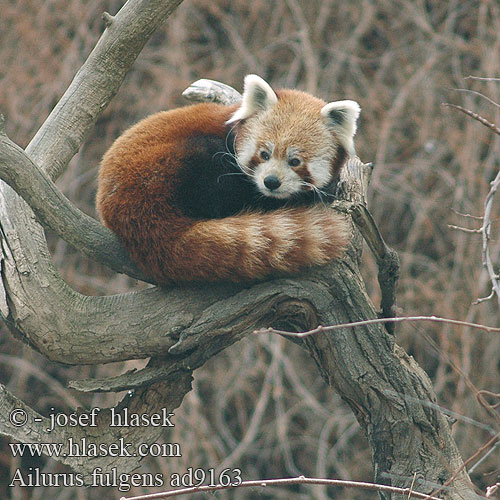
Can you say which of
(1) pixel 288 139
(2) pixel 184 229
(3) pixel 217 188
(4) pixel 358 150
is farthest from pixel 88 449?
(4) pixel 358 150

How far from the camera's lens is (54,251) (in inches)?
152

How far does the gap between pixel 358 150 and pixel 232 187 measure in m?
1.95

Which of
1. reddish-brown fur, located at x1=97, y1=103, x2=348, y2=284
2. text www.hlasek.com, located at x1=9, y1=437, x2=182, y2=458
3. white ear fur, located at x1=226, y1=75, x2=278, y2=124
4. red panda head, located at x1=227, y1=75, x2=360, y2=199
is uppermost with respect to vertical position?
white ear fur, located at x1=226, y1=75, x2=278, y2=124

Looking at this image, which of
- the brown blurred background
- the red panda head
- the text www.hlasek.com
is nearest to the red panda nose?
the red panda head

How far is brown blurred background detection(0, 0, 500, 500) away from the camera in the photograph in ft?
11.7

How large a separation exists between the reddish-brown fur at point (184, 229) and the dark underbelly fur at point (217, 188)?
3cm

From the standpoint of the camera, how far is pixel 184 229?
72.2 inches

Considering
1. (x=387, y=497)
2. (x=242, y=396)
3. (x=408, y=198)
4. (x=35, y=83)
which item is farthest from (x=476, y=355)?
(x=35, y=83)

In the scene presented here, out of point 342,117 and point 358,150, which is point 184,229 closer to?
point 342,117

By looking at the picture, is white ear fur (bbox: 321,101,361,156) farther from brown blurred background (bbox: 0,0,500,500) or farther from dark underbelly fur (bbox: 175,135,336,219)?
brown blurred background (bbox: 0,0,500,500)

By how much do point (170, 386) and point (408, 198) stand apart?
2.28 m

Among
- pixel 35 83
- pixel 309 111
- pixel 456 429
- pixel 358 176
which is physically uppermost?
pixel 35 83

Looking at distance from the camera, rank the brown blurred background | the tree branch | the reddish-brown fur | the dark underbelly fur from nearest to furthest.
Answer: the reddish-brown fur, the dark underbelly fur, the tree branch, the brown blurred background

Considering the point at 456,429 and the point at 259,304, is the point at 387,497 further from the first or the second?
the point at 456,429
